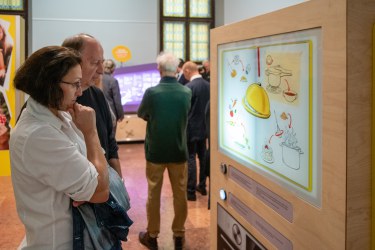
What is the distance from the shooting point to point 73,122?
1.66 metres

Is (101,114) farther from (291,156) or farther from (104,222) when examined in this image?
(291,156)

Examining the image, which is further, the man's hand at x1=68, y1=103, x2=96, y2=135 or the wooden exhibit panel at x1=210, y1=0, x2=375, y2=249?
the man's hand at x1=68, y1=103, x2=96, y2=135

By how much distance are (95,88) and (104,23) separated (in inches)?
270

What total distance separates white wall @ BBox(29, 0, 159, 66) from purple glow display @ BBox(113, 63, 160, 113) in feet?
0.49

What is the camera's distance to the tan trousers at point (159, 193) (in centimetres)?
344

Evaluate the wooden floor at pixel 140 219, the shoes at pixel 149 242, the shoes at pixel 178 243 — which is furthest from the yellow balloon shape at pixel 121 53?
the shoes at pixel 178 243

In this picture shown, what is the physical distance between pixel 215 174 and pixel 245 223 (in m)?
0.37

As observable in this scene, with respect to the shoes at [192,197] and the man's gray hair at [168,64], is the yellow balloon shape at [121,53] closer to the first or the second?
the shoes at [192,197]

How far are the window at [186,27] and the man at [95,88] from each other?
707 cm

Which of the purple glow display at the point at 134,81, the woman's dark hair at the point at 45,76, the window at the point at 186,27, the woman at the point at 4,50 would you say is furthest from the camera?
the window at the point at 186,27

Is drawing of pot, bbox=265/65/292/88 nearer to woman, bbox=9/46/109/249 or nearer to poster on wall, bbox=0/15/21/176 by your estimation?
woman, bbox=9/46/109/249

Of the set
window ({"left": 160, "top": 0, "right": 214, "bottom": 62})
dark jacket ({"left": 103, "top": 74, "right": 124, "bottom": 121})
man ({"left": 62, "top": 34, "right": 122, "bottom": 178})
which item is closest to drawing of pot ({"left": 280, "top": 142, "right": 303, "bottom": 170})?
man ({"left": 62, "top": 34, "right": 122, "bottom": 178})

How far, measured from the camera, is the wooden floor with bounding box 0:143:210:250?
11.9 feet

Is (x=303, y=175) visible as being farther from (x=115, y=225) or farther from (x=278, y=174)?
(x=115, y=225)
